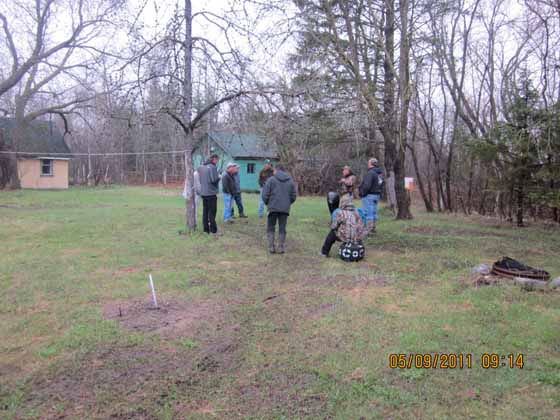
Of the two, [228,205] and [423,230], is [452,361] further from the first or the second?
[228,205]

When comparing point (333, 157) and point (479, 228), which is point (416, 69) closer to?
point (479, 228)

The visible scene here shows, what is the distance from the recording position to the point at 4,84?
22141 millimetres

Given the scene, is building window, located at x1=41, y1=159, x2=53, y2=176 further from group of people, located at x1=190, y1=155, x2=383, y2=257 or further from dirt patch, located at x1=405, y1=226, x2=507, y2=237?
dirt patch, located at x1=405, y1=226, x2=507, y2=237

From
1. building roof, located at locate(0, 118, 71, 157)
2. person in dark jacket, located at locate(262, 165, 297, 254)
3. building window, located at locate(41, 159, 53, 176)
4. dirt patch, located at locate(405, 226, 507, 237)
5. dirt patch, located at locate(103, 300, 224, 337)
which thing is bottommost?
dirt patch, located at locate(103, 300, 224, 337)

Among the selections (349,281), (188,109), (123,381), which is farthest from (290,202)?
(123,381)

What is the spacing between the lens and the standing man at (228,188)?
37.9 feet

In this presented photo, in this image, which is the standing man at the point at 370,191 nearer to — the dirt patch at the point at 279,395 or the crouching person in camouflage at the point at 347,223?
the crouching person in camouflage at the point at 347,223

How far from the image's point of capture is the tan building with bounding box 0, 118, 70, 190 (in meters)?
29.2

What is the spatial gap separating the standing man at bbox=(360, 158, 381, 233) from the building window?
1025 inches

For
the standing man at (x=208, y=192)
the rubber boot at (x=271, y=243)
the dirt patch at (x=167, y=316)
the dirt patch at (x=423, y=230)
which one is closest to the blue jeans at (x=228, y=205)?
the standing man at (x=208, y=192)

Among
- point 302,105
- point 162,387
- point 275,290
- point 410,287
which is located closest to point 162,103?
point 302,105

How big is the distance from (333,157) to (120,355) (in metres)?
22.5

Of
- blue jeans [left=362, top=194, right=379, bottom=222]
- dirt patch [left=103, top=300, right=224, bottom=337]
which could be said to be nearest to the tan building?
blue jeans [left=362, top=194, right=379, bottom=222]

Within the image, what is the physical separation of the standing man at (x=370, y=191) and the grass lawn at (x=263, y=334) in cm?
178
